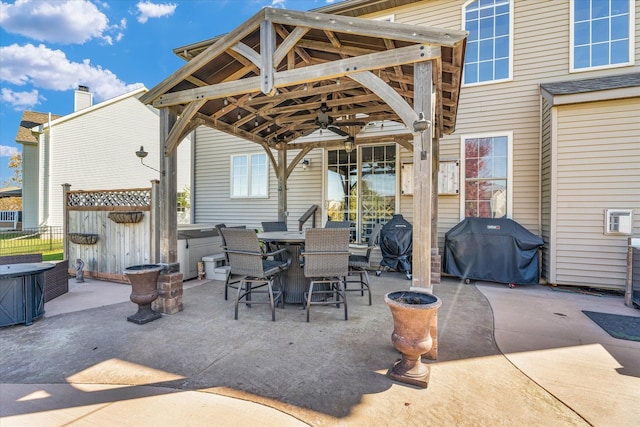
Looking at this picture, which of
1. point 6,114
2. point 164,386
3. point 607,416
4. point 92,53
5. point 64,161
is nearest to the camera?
point 607,416

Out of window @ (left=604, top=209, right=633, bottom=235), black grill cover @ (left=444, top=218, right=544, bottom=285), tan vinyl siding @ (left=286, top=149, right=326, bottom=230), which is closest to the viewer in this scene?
window @ (left=604, top=209, right=633, bottom=235)

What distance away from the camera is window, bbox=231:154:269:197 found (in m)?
8.02

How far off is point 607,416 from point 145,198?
6.04 meters

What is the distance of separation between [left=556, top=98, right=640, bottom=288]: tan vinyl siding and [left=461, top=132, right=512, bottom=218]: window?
931 millimetres

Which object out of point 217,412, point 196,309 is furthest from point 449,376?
point 196,309

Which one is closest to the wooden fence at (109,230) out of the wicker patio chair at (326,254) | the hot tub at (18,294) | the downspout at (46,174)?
the hot tub at (18,294)

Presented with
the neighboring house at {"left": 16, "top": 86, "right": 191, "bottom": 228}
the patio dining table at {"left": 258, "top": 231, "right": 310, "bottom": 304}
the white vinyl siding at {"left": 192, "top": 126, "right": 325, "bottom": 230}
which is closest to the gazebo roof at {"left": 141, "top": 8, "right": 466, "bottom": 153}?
Result: the patio dining table at {"left": 258, "top": 231, "right": 310, "bottom": 304}

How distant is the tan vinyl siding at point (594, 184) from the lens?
473 centimetres

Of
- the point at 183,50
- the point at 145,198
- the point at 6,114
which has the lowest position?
the point at 145,198

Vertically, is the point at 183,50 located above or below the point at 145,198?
above

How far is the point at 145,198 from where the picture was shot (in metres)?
5.20

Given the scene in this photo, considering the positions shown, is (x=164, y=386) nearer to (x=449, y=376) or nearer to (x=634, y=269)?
(x=449, y=376)

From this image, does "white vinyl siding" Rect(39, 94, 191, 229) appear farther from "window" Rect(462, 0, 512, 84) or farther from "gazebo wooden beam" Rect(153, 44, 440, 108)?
"window" Rect(462, 0, 512, 84)

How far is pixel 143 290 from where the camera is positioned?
3406mm
